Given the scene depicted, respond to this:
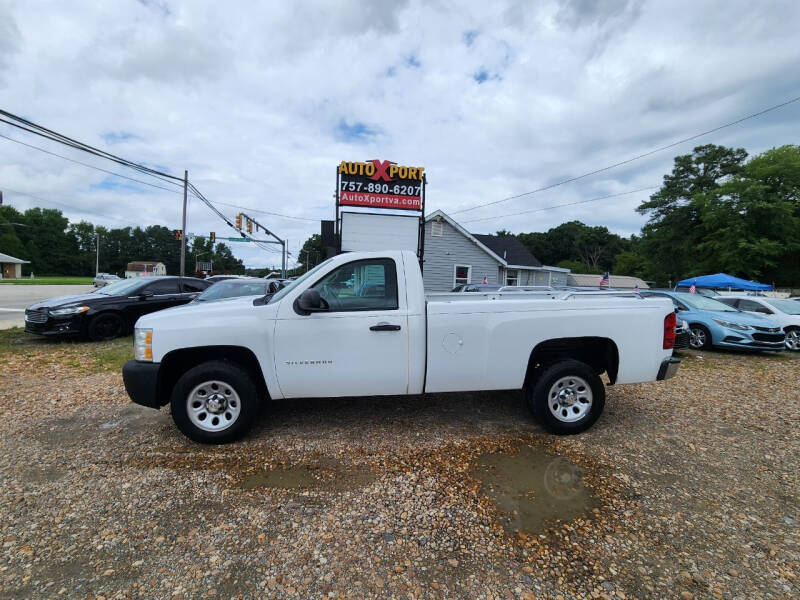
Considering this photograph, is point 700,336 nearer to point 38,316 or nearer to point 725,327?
point 725,327

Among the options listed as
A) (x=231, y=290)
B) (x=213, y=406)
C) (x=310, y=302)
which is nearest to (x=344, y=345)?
(x=310, y=302)

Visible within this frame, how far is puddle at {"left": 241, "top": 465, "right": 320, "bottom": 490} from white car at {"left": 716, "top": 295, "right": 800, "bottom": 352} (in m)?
12.3

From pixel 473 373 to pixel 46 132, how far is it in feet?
38.7

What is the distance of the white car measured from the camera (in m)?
9.93

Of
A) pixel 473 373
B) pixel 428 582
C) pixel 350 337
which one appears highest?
pixel 350 337

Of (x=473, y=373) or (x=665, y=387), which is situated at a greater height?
(x=473, y=373)

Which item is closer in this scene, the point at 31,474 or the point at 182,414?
the point at 31,474

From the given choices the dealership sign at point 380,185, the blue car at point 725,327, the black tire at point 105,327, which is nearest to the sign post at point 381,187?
the dealership sign at point 380,185

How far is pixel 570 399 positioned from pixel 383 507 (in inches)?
87.3

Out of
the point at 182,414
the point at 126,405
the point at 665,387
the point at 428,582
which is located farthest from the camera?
the point at 665,387

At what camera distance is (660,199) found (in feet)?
123

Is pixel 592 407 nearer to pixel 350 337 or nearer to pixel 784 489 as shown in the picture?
pixel 784 489

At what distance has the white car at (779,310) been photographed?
9930 mm

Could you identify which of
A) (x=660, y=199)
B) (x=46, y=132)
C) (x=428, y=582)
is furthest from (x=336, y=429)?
(x=660, y=199)
